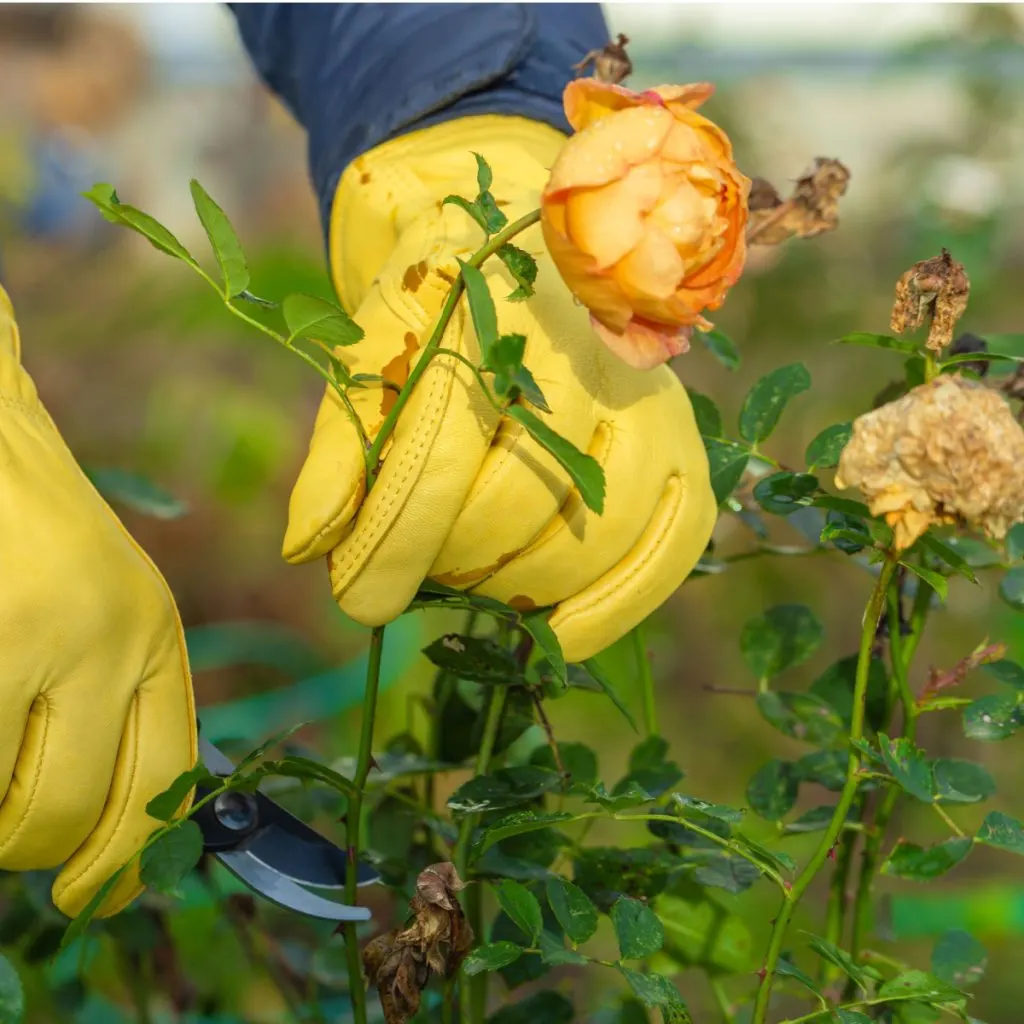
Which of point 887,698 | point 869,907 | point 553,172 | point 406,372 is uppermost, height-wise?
point 553,172

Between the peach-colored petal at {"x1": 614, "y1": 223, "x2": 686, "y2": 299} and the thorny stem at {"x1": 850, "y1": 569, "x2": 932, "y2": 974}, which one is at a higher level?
the peach-colored petal at {"x1": 614, "y1": 223, "x2": 686, "y2": 299}

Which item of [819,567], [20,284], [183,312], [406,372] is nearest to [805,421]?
[819,567]

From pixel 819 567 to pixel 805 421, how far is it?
1.16ft

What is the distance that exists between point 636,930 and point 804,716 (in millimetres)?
279

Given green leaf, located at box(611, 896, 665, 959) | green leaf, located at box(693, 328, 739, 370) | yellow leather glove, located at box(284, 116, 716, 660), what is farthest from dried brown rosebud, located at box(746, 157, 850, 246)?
green leaf, located at box(611, 896, 665, 959)

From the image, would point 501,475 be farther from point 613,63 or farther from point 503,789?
point 613,63

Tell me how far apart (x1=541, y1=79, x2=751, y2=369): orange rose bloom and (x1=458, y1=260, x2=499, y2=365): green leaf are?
39 mm

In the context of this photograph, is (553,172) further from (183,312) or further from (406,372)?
(183,312)

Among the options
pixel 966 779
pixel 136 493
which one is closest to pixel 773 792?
pixel 966 779

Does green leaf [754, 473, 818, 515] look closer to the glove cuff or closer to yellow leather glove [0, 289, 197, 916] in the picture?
the glove cuff

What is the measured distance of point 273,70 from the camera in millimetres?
1513

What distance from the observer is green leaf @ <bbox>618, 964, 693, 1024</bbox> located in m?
0.71

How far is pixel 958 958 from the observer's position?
0.93m

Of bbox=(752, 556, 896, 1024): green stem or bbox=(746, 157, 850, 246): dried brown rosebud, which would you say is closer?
bbox=(752, 556, 896, 1024): green stem
